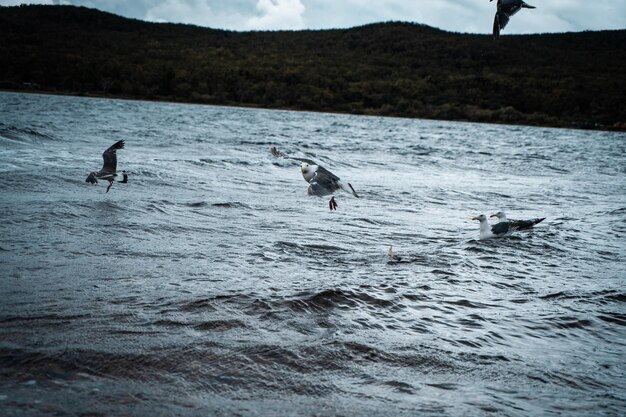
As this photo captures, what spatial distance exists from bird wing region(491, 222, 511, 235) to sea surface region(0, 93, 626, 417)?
168mm

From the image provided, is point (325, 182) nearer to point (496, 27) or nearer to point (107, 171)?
point (496, 27)

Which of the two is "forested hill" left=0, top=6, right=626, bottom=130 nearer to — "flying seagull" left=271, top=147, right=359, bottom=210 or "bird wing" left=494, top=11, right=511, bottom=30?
"flying seagull" left=271, top=147, right=359, bottom=210

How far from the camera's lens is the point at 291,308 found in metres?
5.37

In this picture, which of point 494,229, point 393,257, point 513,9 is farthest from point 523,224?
point 513,9

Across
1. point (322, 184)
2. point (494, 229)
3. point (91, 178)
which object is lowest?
point (494, 229)

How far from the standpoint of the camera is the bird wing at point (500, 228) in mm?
9758

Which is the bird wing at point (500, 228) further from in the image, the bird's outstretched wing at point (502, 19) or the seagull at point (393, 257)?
the bird's outstretched wing at point (502, 19)

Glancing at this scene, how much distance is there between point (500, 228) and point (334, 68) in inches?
4017

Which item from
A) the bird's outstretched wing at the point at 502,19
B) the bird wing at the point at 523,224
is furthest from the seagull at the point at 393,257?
the bird wing at the point at 523,224

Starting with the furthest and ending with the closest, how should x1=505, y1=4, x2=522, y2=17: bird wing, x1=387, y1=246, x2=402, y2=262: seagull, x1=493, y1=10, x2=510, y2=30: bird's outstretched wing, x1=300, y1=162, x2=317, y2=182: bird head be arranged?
x1=300, y1=162, x2=317, y2=182: bird head
x1=387, y1=246, x2=402, y2=262: seagull
x1=505, y1=4, x2=522, y2=17: bird wing
x1=493, y1=10, x2=510, y2=30: bird's outstretched wing

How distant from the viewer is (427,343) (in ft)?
15.9

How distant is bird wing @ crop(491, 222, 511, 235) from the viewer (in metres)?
9.76

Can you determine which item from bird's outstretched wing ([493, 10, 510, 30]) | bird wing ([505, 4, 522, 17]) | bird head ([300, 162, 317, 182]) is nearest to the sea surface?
bird head ([300, 162, 317, 182])

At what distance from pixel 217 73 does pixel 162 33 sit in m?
47.2
